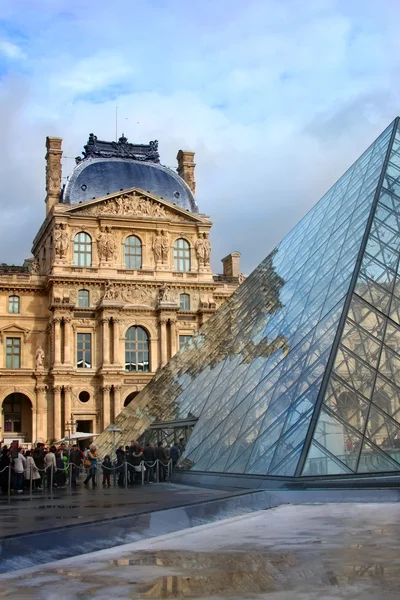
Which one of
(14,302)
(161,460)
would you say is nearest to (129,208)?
(14,302)

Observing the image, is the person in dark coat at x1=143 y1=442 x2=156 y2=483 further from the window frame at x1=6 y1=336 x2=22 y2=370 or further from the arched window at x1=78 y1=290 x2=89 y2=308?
the window frame at x1=6 y1=336 x2=22 y2=370

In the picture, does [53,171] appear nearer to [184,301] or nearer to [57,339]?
[57,339]

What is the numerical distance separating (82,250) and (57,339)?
19.3 feet

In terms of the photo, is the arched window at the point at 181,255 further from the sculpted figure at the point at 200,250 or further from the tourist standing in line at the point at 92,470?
the tourist standing in line at the point at 92,470

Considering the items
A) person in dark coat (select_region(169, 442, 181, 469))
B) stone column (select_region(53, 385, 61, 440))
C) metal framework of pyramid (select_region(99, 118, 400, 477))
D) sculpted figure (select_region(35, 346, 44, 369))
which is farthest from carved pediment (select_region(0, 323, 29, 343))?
person in dark coat (select_region(169, 442, 181, 469))

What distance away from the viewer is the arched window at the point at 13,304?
153 ft

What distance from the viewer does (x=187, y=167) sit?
180 feet

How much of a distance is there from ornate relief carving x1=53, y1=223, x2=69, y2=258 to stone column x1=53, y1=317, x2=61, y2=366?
4.05m

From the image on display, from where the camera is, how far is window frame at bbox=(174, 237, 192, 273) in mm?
49625

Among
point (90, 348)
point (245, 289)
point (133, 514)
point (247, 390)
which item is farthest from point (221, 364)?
point (90, 348)

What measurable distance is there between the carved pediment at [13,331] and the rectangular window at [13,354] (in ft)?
1.41

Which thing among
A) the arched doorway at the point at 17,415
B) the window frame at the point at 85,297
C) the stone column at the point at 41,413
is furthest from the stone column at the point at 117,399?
the arched doorway at the point at 17,415

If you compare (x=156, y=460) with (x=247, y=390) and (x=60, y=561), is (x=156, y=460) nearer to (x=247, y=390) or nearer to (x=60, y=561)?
(x=247, y=390)

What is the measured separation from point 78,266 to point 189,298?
731 centimetres
